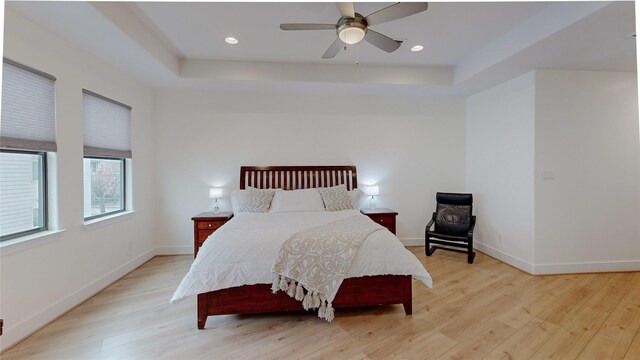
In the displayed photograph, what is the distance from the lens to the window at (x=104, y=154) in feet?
10.2

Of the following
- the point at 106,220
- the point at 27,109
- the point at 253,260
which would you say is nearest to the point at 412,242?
the point at 253,260

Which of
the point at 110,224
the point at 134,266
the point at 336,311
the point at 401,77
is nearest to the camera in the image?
the point at 336,311

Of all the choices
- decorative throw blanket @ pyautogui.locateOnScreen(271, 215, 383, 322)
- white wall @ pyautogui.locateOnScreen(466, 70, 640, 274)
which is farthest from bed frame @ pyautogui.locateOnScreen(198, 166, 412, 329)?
white wall @ pyautogui.locateOnScreen(466, 70, 640, 274)

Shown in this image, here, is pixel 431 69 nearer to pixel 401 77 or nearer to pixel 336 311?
pixel 401 77

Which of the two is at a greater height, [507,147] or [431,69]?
[431,69]

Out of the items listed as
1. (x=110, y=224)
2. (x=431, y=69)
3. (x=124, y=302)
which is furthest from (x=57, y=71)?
(x=431, y=69)

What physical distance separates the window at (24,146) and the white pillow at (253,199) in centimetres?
202

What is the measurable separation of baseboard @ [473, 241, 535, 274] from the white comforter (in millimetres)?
1989

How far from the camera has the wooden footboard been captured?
2.39 meters

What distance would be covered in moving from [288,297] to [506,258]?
10.8 ft

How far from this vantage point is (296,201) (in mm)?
4031

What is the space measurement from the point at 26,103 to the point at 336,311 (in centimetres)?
323

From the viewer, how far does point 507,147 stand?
3986 mm

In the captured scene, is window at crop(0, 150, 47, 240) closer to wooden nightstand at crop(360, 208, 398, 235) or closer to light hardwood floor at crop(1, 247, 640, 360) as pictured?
light hardwood floor at crop(1, 247, 640, 360)
